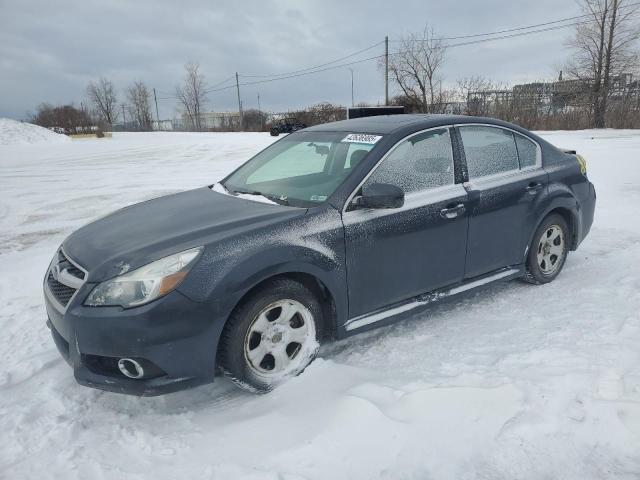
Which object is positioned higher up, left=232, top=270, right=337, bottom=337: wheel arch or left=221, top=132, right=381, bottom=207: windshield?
left=221, top=132, right=381, bottom=207: windshield

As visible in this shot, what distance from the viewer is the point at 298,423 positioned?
2617 mm

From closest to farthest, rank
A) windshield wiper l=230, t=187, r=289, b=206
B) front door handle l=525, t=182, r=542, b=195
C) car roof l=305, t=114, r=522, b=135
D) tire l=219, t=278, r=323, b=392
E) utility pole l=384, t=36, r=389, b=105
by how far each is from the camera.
→ tire l=219, t=278, r=323, b=392
windshield wiper l=230, t=187, r=289, b=206
car roof l=305, t=114, r=522, b=135
front door handle l=525, t=182, r=542, b=195
utility pole l=384, t=36, r=389, b=105

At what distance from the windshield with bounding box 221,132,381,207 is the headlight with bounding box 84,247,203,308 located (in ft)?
3.07

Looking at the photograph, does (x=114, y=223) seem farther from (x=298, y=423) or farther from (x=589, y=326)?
(x=589, y=326)

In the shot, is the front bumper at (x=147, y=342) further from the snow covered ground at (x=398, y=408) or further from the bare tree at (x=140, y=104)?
the bare tree at (x=140, y=104)

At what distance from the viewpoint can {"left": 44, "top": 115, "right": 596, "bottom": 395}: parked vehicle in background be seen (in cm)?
255

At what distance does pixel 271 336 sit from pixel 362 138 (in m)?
1.61

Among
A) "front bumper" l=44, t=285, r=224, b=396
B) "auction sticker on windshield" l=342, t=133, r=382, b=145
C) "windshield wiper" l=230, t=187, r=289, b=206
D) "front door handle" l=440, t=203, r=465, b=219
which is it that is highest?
"auction sticker on windshield" l=342, t=133, r=382, b=145

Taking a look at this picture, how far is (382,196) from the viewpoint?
3.04 metres

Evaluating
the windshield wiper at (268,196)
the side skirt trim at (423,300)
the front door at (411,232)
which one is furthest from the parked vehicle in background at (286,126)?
the front door at (411,232)

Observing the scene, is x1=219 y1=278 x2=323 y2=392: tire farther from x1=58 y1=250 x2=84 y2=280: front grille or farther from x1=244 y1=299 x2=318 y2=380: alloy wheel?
x1=58 y1=250 x2=84 y2=280: front grille

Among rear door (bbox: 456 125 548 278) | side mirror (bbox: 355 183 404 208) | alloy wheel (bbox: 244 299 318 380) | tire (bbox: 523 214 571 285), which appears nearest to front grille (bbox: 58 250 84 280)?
alloy wheel (bbox: 244 299 318 380)

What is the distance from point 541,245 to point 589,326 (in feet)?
3.36

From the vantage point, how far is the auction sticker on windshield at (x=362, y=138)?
3.47 m
